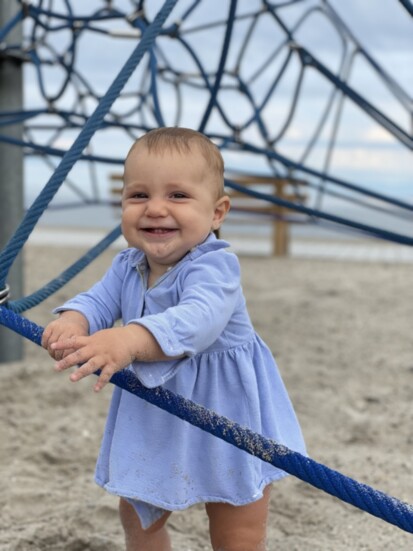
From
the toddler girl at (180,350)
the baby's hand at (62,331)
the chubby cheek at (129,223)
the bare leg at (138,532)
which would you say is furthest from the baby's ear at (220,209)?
the bare leg at (138,532)

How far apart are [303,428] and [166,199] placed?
1329mm

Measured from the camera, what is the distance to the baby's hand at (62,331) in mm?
958

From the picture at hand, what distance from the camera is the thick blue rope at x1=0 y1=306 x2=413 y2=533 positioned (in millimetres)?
973

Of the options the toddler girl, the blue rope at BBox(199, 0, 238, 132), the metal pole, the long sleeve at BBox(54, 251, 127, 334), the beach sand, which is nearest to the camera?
the toddler girl

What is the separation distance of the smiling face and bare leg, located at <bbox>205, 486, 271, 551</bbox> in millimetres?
368

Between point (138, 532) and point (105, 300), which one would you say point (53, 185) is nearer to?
point (105, 300)

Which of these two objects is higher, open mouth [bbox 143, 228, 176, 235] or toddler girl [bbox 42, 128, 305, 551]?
open mouth [bbox 143, 228, 176, 235]

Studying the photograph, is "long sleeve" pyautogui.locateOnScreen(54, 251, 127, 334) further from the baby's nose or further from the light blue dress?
the baby's nose

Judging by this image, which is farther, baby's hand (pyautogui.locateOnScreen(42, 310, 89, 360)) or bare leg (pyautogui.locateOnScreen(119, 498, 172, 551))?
bare leg (pyautogui.locateOnScreen(119, 498, 172, 551))

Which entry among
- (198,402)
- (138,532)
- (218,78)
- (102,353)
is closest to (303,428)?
(218,78)

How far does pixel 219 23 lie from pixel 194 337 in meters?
2.46

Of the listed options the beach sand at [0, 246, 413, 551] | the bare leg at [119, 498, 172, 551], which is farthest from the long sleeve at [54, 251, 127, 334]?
the beach sand at [0, 246, 413, 551]

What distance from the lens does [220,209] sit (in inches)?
43.5

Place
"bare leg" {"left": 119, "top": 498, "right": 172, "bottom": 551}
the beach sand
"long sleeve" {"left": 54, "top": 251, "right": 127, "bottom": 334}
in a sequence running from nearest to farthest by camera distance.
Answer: "long sleeve" {"left": 54, "top": 251, "right": 127, "bottom": 334} < "bare leg" {"left": 119, "top": 498, "right": 172, "bottom": 551} < the beach sand
